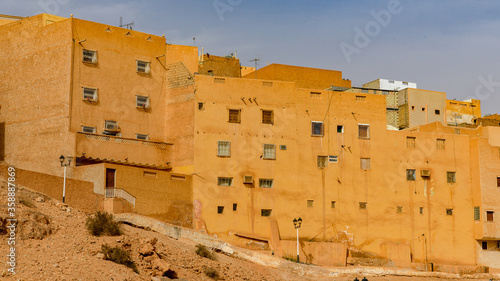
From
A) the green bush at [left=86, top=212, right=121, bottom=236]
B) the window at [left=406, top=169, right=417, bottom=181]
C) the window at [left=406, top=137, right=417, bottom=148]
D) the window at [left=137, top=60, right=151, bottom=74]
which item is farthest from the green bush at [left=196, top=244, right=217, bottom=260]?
the window at [left=406, top=137, right=417, bottom=148]

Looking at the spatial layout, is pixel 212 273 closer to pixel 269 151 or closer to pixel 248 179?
pixel 248 179

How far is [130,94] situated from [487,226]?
74.5 feet

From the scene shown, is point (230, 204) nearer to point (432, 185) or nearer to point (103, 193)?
point (103, 193)

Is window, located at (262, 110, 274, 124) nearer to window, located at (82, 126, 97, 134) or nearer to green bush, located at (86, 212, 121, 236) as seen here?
window, located at (82, 126, 97, 134)

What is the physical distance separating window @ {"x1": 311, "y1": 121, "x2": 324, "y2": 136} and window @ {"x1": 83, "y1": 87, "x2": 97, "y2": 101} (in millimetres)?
12237

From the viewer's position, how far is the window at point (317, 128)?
43.8 metres

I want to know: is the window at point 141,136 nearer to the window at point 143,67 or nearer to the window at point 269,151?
the window at point 143,67

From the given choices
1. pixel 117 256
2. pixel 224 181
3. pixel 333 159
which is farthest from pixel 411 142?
pixel 117 256

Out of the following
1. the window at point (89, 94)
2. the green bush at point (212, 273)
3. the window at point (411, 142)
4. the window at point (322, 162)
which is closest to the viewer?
the green bush at point (212, 273)

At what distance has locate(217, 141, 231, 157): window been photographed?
136 ft

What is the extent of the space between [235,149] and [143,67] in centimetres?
716

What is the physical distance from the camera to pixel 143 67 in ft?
142

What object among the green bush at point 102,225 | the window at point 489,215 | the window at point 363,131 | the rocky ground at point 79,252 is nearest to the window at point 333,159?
the window at point 363,131

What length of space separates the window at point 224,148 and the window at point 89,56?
8081 millimetres
